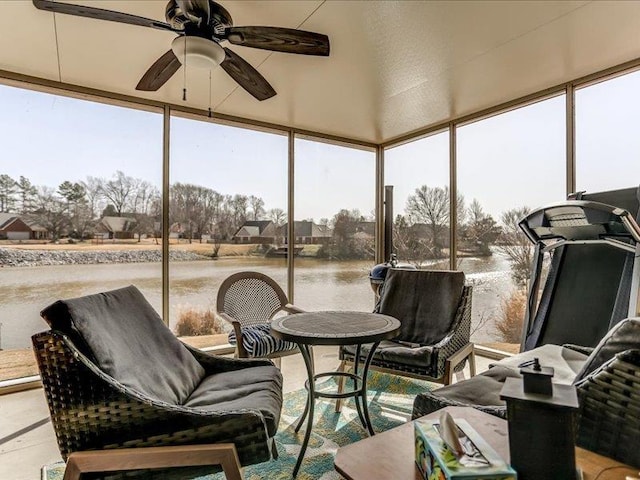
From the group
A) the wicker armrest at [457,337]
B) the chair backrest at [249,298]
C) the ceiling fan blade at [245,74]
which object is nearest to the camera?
the ceiling fan blade at [245,74]

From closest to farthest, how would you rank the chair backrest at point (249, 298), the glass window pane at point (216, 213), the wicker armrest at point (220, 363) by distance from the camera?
the wicker armrest at point (220, 363), the chair backrest at point (249, 298), the glass window pane at point (216, 213)

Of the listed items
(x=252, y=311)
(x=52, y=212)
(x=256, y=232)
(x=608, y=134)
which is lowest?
(x=252, y=311)

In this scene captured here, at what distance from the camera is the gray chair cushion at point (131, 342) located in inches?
58.9

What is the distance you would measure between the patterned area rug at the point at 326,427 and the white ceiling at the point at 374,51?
8.72 feet

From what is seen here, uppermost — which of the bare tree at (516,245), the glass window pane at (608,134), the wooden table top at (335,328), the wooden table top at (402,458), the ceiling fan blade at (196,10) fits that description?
the ceiling fan blade at (196,10)

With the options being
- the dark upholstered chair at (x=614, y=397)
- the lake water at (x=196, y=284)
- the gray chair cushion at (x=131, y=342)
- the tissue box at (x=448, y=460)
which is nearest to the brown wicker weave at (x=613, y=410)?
the dark upholstered chair at (x=614, y=397)

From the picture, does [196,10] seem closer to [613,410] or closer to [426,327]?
[613,410]

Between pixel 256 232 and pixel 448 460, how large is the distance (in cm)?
384

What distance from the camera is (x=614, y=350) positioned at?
1146 mm

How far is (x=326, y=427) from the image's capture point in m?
2.52

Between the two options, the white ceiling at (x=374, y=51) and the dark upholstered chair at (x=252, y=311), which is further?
the dark upholstered chair at (x=252, y=311)

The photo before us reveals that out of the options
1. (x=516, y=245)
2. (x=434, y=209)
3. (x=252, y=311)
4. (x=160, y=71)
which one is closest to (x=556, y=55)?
(x=516, y=245)

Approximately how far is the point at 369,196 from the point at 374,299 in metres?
1.47

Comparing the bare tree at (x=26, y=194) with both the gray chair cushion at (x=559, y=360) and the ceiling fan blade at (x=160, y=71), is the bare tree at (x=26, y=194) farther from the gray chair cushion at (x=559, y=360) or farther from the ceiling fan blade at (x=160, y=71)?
the gray chair cushion at (x=559, y=360)
